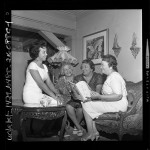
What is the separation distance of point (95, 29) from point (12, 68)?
1108mm

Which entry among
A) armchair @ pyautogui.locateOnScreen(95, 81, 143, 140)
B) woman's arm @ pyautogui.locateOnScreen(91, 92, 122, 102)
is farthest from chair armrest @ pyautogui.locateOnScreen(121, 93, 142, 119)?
woman's arm @ pyautogui.locateOnScreen(91, 92, 122, 102)

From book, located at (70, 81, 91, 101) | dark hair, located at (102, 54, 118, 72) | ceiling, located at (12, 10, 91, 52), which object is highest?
ceiling, located at (12, 10, 91, 52)

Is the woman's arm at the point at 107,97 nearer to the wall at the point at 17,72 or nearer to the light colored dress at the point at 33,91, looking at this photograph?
the light colored dress at the point at 33,91

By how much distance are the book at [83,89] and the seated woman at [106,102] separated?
5 centimetres

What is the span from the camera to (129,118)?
257 cm

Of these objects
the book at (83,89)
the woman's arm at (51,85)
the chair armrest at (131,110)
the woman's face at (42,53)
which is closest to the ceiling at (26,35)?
the woman's face at (42,53)

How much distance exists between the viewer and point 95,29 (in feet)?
8.93

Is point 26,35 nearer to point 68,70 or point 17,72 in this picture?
point 17,72

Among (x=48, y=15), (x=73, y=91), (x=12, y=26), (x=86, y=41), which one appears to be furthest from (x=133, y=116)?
(x=12, y=26)

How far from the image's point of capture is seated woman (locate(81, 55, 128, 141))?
2.59 meters

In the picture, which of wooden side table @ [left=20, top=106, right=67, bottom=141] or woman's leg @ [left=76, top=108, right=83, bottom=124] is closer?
wooden side table @ [left=20, top=106, right=67, bottom=141]

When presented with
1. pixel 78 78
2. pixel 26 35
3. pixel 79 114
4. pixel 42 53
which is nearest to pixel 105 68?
pixel 78 78

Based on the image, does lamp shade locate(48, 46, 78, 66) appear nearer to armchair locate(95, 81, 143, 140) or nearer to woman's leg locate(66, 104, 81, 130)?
woman's leg locate(66, 104, 81, 130)

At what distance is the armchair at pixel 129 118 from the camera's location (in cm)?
254
